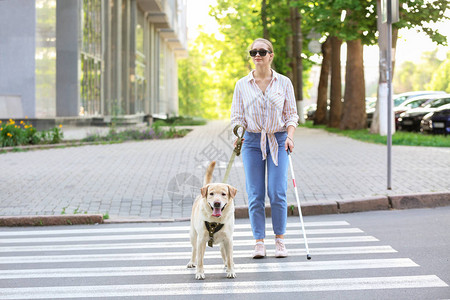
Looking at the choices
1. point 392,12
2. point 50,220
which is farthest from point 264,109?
point 392,12

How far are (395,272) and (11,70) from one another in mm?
21227

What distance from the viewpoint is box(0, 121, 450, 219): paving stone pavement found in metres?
10.3

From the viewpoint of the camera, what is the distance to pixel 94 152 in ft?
60.1

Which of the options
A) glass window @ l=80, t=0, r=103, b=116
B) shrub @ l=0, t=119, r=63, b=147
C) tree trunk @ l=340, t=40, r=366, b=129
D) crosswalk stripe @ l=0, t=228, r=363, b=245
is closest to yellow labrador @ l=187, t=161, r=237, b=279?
crosswalk stripe @ l=0, t=228, r=363, b=245

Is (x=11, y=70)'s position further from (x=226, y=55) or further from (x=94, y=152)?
(x=226, y=55)

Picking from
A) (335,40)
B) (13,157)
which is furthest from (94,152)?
(335,40)

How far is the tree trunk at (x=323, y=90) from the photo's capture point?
128ft

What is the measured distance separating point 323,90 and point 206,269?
33391 millimetres

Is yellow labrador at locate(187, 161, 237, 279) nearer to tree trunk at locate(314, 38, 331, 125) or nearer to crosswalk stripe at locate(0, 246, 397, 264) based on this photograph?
crosswalk stripe at locate(0, 246, 397, 264)

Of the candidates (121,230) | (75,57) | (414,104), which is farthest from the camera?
(414,104)

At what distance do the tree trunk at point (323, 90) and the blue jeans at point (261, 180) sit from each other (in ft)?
106

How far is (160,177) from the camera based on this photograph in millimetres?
13117

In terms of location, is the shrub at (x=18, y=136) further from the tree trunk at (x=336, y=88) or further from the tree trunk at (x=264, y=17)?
the tree trunk at (x=264, y=17)

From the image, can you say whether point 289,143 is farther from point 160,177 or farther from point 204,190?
point 160,177
